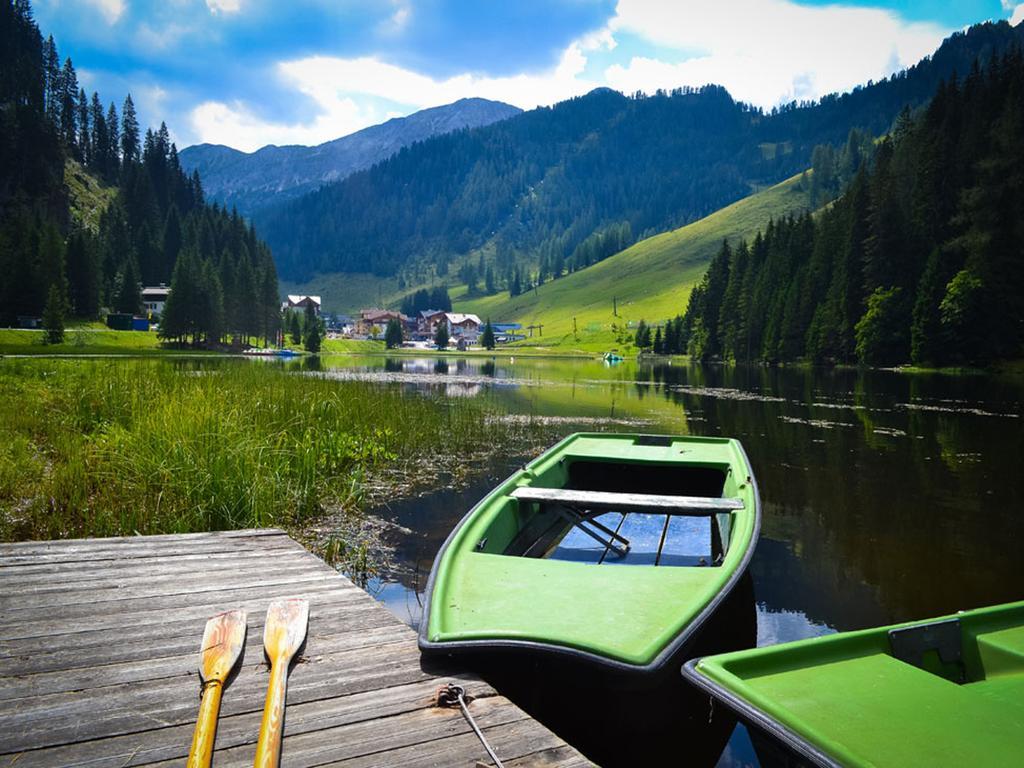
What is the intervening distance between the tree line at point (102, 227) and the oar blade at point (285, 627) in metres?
73.7

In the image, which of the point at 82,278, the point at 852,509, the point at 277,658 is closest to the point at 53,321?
the point at 82,278

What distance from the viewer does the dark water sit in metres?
8.20

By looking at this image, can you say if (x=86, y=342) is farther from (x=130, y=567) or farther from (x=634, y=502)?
(x=634, y=502)

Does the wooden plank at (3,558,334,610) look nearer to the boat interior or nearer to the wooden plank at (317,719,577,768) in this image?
the boat interior

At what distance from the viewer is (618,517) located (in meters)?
9.82

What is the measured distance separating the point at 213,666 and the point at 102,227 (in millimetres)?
138225

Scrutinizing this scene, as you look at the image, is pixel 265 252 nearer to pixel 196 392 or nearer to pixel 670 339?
pixel 670 339

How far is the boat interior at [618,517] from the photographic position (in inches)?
285

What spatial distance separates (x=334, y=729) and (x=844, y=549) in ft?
30.8

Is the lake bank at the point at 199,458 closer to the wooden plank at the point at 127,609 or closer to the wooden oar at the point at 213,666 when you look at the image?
the wooden plank at the point at 127,609

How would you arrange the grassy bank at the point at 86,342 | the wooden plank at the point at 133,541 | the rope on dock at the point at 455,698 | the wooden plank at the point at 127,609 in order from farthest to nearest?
the grassy bank at the point at 86,342, the wooden plank at the point at 133,541, the wooden plank at the point at 127,609, the rope on dock at the point at 455,698

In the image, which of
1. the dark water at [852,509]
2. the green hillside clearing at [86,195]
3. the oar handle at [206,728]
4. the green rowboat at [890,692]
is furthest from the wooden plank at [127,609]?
the green hillside clearing at [86,195]

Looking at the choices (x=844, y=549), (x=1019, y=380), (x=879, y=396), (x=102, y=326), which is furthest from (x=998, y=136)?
(x=102, y=326)

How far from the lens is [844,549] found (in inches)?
404
